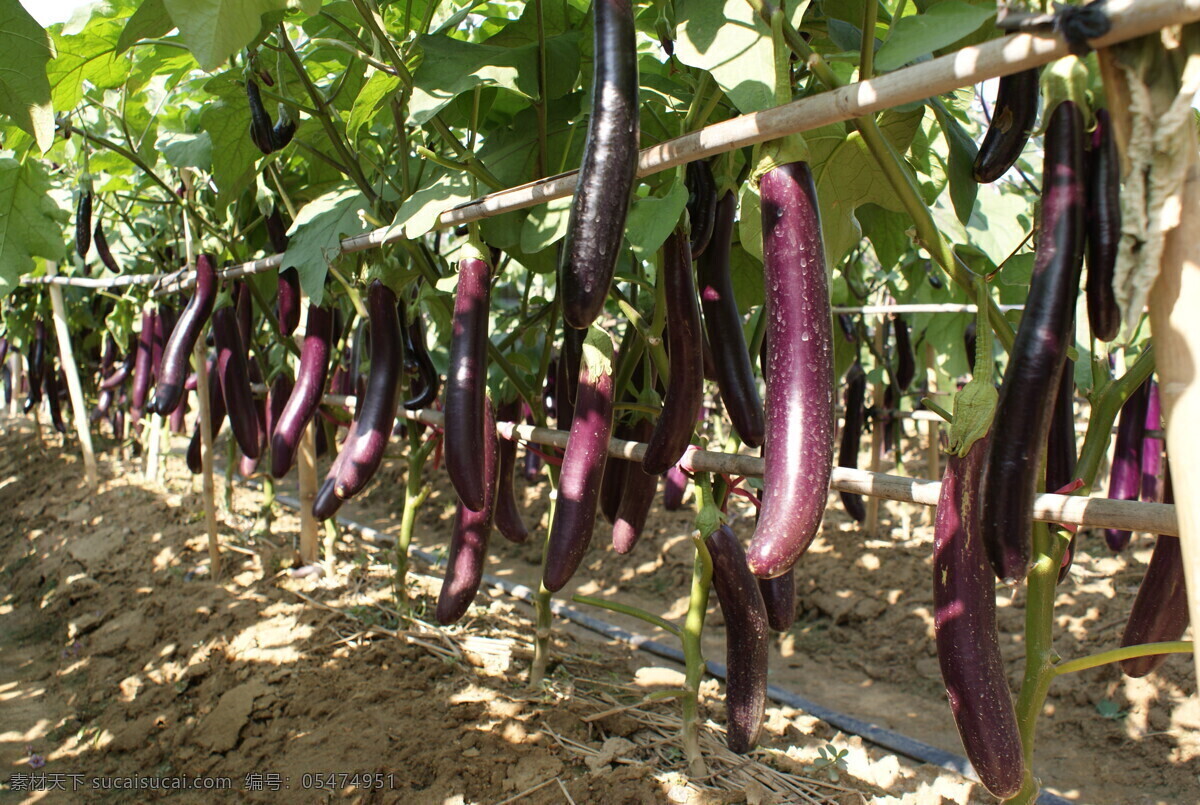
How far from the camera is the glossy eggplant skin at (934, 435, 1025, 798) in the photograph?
864 mm

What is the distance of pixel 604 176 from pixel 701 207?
43 centimetres

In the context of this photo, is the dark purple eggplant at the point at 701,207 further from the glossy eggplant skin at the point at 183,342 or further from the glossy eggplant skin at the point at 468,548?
the glossy eggplant skin at the point at 183,342

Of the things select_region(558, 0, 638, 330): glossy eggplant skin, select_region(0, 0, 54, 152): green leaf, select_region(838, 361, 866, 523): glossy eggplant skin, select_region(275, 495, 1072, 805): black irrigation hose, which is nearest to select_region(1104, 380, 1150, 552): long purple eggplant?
select_region(275, 495, 1072, 805): black irrigation hose

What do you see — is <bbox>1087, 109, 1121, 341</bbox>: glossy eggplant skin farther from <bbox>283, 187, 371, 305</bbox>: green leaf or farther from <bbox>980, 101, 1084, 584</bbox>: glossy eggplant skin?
<bbox>283, 187, 371, 305</bbox>: green leaf

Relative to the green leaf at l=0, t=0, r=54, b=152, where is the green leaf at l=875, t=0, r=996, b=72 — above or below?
below

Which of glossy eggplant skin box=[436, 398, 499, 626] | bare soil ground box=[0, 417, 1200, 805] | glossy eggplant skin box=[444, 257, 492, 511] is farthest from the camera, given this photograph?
bare soil ground box=[0, 417, 1200, 805]

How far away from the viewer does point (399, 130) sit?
5.27ft

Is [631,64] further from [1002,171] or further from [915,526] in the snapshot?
[915,526]

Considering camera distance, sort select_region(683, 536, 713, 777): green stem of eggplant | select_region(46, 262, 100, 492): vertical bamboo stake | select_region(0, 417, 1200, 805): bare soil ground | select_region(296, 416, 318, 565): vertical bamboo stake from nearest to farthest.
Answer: select_region(683, 536, 713, 777): green stem of eggplant
select_region(0, 417, 1200, 805): bare soil ground
select_region(296, 416, 318, 565): vertical bamboo stake
select_region(46, 262, 100, 492): vertical bamboo stake

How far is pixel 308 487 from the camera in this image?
3102mm

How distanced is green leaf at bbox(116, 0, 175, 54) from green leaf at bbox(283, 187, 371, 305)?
0.41 metres

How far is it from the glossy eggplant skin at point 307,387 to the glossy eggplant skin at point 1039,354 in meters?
1.52

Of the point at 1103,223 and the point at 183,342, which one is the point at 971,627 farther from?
the point at 183,342

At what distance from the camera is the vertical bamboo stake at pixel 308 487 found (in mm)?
3051
